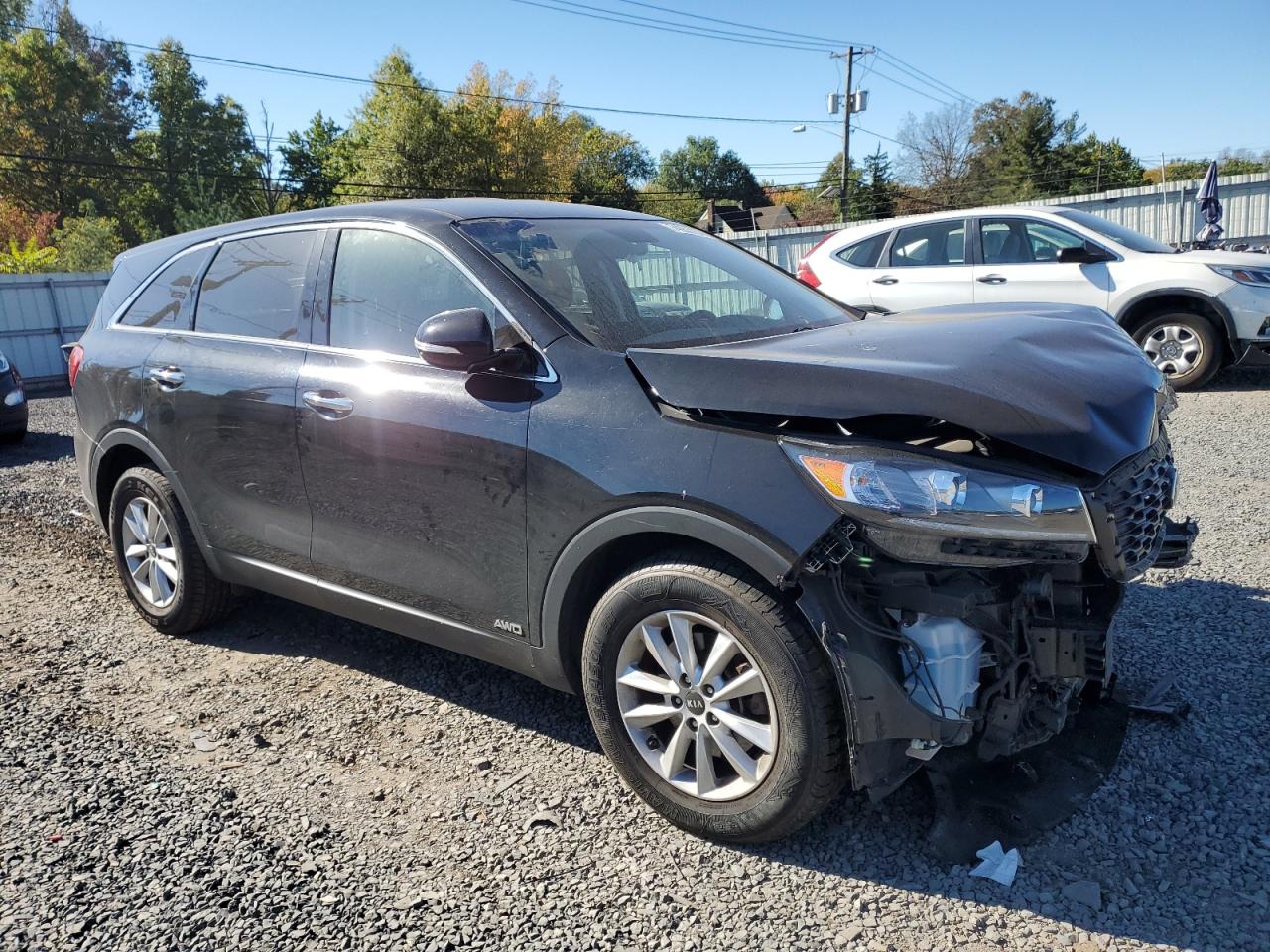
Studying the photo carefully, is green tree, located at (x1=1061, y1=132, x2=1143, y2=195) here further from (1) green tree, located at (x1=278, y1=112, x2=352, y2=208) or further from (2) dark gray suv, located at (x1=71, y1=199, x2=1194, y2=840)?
(2) dark gray suv, located at (x1=71, y1=199, x2=1194, y2=840)

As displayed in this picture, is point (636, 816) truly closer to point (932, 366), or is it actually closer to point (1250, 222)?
point (932, 366)

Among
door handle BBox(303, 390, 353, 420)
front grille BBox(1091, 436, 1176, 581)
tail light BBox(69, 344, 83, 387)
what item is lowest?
front grille BBox(1091, 436, 1176, 581)

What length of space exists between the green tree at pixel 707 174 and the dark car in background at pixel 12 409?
92.6 meters

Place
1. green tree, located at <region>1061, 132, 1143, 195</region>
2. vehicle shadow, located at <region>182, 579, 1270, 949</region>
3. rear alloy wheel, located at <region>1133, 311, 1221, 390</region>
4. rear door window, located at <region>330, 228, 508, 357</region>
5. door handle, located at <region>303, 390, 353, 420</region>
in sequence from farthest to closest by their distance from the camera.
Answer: green tree, located at <region>1061, 132, 1143, 195</region>
rear alloy wheel, located at <region>1133, 311, 1221, 390</region>
door handle, located at <region>303, 390, 353, 420</region>
rear door window, located at <region>330, 228, 508, 357</region>
vehicle shadow, located at <region>182, 579, 1270, 949</region>

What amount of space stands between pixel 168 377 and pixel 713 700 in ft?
9.54

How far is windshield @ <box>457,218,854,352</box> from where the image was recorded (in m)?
3.14

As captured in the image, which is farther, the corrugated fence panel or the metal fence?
the corrugated fence panel

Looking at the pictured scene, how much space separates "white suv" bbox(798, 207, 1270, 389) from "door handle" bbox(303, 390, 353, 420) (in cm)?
667

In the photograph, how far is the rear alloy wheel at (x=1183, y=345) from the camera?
30.2 ft

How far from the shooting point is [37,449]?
10047 millimetres

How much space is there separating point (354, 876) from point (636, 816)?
840mm

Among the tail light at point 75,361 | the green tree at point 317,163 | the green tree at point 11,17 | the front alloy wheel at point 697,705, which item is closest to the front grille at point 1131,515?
the front alloy wheel at point 697,705

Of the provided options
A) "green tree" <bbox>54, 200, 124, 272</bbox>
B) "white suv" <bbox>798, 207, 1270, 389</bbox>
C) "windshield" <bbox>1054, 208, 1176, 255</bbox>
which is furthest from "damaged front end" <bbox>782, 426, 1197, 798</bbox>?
"green tree" <bbox>54, 200, 124, 272</bbox>

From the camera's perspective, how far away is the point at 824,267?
10492 millimetres
